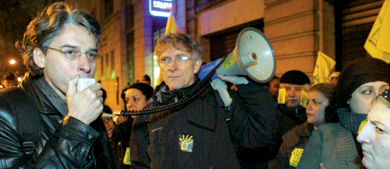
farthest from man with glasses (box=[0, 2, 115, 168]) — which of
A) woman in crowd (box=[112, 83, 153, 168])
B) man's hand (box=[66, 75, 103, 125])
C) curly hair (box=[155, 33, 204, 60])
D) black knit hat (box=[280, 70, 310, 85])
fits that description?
black knit hat (box=[280, 70, 310, 85])

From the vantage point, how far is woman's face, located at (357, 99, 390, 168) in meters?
1.07

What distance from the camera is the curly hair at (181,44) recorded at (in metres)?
2.00

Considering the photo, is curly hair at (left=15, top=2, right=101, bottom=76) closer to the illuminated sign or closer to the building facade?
the building facade

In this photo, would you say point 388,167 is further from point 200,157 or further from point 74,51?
point 74,51

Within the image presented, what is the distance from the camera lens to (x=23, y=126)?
1.05 m

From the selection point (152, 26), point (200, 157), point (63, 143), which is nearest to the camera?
point (63, 143)

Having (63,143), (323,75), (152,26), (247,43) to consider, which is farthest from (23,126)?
(152,26)

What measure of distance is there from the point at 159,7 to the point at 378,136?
1001cm

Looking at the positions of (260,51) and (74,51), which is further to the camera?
(260,51)

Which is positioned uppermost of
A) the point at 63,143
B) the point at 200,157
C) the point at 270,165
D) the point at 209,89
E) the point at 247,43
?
the point at 247,43

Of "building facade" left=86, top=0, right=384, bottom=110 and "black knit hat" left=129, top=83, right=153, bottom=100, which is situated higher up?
"building facade" left=86, top=0, right=384, bottom=110

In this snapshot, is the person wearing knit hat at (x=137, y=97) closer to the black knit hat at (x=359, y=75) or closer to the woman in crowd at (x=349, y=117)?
the woman in crowd at (x=349, y=117)

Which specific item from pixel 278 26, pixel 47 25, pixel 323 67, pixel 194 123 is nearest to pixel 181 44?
pixel 194 123

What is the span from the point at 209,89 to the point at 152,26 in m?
10.8
